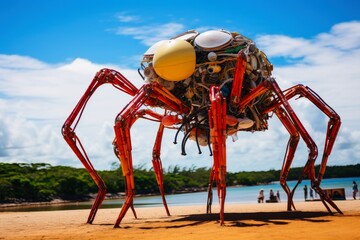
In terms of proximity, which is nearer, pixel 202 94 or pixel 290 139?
pixel 202 94

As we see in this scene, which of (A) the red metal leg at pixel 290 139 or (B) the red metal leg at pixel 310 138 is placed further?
(A) the red metal leg at pixel 290 139

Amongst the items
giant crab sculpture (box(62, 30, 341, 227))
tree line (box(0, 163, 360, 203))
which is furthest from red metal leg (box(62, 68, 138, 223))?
tree line (box(0, 163, 360, 203))

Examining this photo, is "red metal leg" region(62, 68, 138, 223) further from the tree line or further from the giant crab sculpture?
the tree line

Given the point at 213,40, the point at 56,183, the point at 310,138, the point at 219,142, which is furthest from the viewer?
the point at 56,183

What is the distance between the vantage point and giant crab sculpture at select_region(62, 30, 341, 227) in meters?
15.8

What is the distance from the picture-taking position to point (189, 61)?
1633 cm

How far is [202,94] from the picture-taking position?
17.1m

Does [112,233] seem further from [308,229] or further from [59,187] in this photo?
[59,187]

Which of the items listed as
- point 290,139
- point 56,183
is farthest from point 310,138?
point 56,183

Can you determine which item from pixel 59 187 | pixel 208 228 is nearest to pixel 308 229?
pixel 208 228

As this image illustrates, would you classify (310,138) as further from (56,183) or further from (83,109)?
(56,183)

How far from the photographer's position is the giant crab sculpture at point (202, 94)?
15750 millimetres

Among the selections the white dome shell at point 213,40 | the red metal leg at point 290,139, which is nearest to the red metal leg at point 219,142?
the white dome shell at point 213,40

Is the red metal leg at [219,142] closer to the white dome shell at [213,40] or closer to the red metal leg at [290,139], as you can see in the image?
the white dome shell at [213,40]
